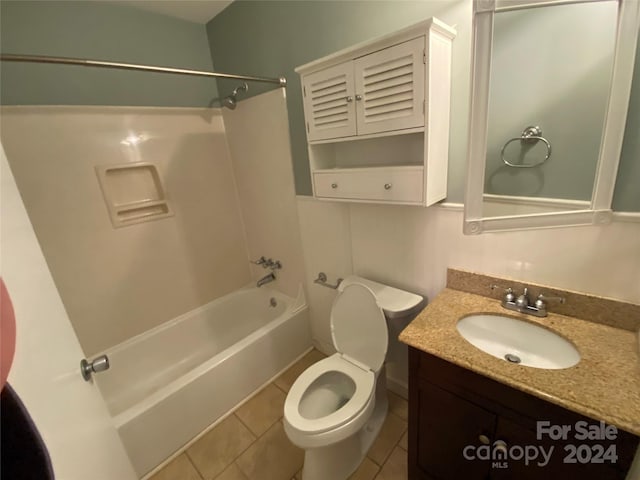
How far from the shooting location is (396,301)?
1422mm

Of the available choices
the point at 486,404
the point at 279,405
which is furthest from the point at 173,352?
the point at 486,404

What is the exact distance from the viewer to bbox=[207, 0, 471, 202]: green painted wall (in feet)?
3.61

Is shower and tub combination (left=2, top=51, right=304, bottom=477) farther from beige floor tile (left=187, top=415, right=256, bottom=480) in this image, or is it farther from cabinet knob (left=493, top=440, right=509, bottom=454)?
cabinet knob (left=493, top=440, right=509, bottom=454)

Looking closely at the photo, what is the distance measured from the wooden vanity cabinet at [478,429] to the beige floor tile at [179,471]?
3.56ft

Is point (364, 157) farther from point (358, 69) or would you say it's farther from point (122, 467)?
point (122, 467)

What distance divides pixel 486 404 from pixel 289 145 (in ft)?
5.27

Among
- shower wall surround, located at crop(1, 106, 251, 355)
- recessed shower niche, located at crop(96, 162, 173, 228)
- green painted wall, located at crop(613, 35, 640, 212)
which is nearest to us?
green painted wall, located at crop(613, 35, 640, 212)

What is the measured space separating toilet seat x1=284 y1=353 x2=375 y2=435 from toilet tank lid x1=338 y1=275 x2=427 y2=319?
0.33 m

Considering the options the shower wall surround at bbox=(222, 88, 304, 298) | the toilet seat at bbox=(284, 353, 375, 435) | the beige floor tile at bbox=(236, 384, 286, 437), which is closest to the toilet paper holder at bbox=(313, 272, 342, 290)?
the shower wall surround at bbox=(222, 88, 304, 298)

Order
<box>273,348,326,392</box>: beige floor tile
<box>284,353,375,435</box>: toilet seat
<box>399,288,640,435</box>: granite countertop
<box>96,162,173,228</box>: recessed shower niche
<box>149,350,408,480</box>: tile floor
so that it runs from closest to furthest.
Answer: <box>399,288,640,435</box>: granite countertop
<box>284,353,375,435</box>: toilet seat
<box>149,350,408,480</box>: tile floor
<box>96,162,173,228</box>: recessed shower niche
<box>273,348,326,392</box>: beige floor tile

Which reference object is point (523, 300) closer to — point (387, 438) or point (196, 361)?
point (387, 438)

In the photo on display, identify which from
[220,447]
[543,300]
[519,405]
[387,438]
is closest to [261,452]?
[220,447]

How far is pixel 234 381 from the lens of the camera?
5.74 ft

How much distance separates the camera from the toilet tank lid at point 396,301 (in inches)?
53.6
